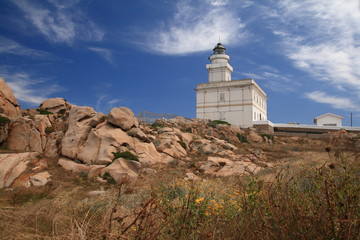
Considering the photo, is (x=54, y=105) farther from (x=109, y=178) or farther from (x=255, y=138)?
(x=255, y=138)

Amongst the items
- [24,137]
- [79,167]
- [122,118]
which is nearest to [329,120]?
[122,118]

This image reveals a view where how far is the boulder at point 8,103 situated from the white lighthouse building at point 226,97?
96.0 feet

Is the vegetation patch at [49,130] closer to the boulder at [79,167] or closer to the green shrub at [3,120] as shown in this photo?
the green shrub at [3,120]

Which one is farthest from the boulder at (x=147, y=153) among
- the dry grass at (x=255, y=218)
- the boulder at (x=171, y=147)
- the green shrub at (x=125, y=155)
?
the dry grass at (x=255, y=218)

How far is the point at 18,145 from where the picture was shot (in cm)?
1848

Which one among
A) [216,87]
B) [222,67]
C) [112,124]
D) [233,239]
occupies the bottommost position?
[233,239]

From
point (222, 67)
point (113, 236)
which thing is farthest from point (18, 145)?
point (222, 67)

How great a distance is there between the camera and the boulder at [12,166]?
13.7 metres

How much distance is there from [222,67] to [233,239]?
47511mm

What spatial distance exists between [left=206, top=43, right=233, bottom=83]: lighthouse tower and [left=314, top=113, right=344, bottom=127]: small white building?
1632 cm

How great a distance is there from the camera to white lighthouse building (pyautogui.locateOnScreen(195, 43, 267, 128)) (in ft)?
148

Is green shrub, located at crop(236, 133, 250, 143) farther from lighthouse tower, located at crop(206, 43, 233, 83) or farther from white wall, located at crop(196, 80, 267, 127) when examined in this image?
lighthouse tower, located at crop(206, 43, 233, 83)

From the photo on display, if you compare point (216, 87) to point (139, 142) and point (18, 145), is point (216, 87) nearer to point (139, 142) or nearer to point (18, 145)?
point (139, 142)

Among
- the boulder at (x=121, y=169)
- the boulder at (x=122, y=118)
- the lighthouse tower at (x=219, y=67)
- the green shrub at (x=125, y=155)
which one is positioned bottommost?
the boulder at (x=121, y=169)
